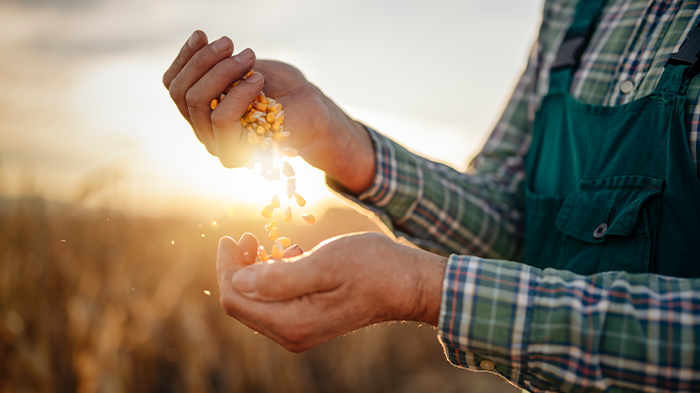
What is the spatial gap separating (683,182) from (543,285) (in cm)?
52

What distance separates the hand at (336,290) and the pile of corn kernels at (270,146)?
10.4 inches

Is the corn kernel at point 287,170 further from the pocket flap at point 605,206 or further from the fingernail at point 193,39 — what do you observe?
the pocket flap at point 605,206

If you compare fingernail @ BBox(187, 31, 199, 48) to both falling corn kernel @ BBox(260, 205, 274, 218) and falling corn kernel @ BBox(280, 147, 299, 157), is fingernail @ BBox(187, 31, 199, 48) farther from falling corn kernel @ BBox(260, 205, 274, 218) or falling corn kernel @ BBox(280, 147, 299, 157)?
falling corn kernel @ BBox(260, 205, 274, 218)

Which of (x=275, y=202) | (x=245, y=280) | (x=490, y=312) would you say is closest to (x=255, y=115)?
(x=275, y=202)

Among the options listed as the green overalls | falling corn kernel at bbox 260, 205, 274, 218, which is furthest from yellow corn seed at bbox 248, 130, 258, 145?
the green overalls

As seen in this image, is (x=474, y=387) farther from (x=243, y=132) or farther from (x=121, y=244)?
(x=243, y=132)

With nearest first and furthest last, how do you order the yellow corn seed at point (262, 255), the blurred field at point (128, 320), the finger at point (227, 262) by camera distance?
the finger at point (227, 262) < the yellow corn seed at point (262, 255) < the blurred field at point (128, 320)

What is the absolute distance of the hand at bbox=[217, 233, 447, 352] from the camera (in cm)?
97

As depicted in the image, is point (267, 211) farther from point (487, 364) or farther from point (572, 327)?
point (572, 327)

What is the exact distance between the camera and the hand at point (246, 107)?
1.17 metres

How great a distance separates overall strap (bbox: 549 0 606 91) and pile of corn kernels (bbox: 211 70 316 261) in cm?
109

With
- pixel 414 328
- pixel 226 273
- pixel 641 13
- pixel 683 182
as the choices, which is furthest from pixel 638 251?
pixel 414 328

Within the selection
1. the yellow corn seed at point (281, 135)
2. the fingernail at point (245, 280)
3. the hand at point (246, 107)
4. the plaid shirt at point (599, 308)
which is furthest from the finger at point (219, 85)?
the plaid shirt at point (599, 308)

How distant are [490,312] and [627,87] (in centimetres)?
94
